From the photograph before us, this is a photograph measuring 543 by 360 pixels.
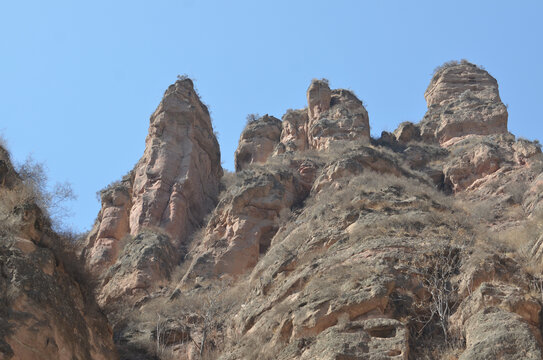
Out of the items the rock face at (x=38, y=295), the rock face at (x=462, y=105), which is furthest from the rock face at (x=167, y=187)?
the rock face at (x=462, y=105)

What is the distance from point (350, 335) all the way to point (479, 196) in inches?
824

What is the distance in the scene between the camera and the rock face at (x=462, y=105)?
1786 inches

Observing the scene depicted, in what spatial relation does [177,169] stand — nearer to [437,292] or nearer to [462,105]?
[462,105]

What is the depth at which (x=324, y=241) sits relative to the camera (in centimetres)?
2441

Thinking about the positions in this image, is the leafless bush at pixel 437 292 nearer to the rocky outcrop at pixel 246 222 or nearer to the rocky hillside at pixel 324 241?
the rocky hillside at pixel 324 241

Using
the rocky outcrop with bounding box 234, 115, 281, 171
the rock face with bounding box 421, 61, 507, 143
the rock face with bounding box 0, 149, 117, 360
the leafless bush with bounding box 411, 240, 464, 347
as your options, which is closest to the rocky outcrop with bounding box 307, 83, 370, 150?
the rocky outcrop with bounding box 234, 115, 281, 171

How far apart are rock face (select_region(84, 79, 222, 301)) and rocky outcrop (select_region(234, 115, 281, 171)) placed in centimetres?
538

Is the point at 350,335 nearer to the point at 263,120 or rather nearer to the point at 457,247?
the point at 457,247

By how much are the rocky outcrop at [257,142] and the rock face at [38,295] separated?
3092 centimetres

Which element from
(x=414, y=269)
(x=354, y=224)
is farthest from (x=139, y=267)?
(x=414, y=269)

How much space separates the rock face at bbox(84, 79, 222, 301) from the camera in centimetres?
3703

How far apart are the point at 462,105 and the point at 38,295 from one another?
38.1 m

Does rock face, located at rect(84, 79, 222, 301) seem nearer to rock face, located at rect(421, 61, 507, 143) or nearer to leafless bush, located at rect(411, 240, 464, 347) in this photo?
rock face, located at rect(421, 61, 507, 143)

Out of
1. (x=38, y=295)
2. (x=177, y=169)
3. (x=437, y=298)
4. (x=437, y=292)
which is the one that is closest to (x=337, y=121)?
(x=177, y=169)
